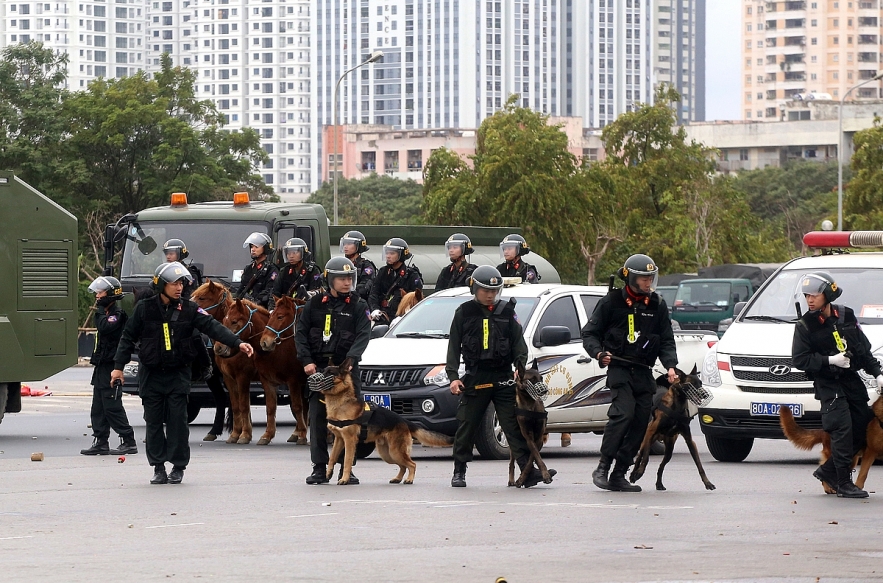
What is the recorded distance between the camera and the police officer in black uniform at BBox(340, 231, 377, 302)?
19.5m

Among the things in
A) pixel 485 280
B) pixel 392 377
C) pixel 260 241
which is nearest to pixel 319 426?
pixel 485 280

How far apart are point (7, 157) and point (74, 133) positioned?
3.57 m

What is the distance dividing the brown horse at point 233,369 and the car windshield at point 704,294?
3012 cm

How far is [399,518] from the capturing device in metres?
10.5

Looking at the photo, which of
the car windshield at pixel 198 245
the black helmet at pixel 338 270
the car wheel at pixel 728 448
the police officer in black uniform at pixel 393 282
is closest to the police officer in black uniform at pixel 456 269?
the police officer in black uniform at pixel 393 282

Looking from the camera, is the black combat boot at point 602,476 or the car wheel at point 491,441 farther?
the car wheel at point 491,441

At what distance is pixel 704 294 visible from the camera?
46.5 metres

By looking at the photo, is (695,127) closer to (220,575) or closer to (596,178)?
(596,178)

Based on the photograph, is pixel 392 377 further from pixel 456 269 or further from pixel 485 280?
pixel 456 269

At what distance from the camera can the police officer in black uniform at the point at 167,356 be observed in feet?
41.7

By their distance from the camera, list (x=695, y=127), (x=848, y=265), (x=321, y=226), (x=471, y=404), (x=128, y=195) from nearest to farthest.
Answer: (x=471, y=404)
(x=848, y=265)
(x=321, y=226)
(x=128, y=195)
(x=695, y=127)

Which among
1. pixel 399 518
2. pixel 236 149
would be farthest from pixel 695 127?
pixel 399 518

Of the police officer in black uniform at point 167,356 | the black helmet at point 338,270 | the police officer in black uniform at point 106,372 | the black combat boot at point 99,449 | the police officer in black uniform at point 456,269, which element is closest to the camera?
the police officer in black uniform at point 167,356

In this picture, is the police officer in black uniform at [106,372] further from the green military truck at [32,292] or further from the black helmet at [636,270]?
the black helmet at [636,270]
